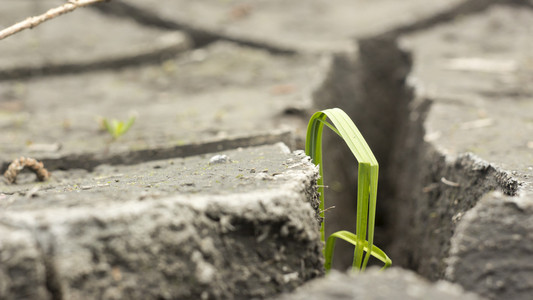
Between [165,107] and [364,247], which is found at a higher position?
[165,107]

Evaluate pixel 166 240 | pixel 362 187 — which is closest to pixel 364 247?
pixel 362 187

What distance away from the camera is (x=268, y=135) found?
1.85 metres

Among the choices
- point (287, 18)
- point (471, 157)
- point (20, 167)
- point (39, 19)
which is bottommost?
point (471, 157)

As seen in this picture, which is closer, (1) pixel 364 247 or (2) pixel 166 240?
(2) pixel 166 240

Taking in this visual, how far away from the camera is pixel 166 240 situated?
87 cm

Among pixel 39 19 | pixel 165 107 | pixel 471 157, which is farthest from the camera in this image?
pixel 165 107

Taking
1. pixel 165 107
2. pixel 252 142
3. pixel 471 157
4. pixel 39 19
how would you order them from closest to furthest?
pixel 39 19
pixel 471 157
pixel 252 142
pixel 165 107

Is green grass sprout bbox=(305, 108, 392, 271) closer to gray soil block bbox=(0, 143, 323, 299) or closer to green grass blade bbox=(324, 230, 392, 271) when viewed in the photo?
green grass blade bbox=(324, 230, 392, 271)

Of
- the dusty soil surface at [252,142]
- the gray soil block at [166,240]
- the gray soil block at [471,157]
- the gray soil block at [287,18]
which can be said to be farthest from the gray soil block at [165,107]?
the gray soil block at [166,240]

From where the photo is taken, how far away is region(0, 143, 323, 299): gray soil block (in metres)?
0.81

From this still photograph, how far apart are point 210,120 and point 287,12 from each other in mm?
2049

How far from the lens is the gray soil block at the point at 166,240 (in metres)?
0.81

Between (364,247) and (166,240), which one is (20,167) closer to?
(166,240)

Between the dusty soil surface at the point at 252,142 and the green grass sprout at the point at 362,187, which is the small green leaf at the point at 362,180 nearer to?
the green grass sprout at the point at 362,187
